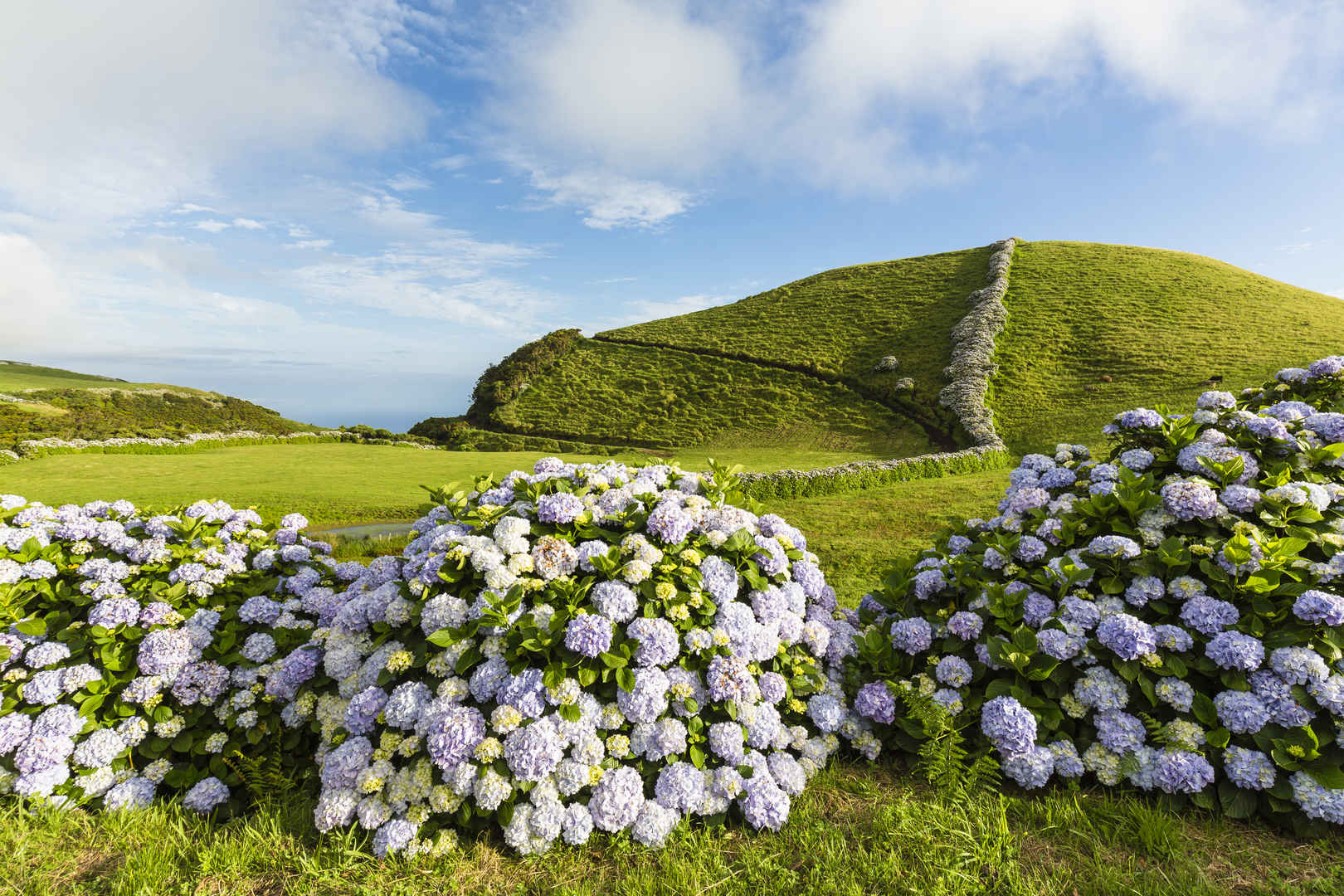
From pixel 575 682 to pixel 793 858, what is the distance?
1.58m

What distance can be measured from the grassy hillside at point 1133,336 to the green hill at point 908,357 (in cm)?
12

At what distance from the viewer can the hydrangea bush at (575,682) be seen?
11.2ft

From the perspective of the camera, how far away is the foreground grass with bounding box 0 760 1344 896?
120 inches

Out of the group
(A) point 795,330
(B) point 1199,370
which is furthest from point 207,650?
(A) point 795,330

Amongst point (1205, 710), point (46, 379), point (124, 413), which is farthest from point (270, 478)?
point (46, 379)

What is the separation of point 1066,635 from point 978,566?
979 mm

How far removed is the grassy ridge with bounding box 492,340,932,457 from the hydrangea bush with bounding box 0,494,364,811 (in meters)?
26.2

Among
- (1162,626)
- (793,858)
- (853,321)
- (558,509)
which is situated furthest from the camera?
(853,321)

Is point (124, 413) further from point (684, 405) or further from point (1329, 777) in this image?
point (1329, 777)

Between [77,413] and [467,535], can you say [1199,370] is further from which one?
[77,413]

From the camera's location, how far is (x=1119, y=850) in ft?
10.7

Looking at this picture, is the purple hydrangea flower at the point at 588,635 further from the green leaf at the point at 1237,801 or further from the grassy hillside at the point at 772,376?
the grassy hillside at the point at 772,376

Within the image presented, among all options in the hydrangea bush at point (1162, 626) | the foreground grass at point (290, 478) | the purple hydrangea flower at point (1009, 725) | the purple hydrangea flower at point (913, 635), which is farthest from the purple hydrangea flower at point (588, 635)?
the foreground grass at point (290, 478)

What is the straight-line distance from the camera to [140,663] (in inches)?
168
